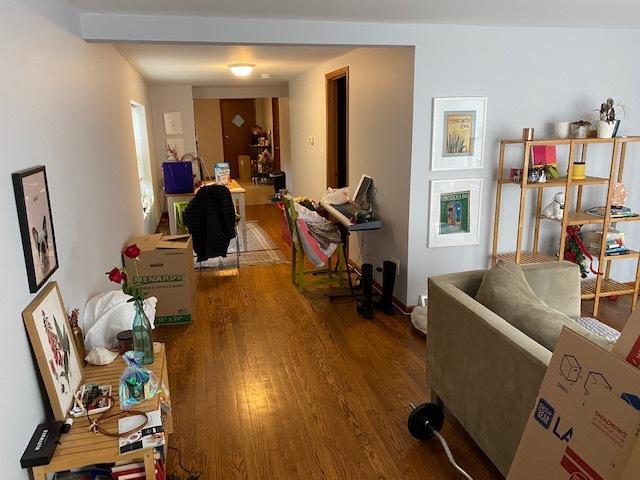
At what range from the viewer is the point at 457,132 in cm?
364

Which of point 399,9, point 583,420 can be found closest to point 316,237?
point 399,9

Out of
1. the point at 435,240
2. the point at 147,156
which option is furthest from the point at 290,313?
the point at 147,156

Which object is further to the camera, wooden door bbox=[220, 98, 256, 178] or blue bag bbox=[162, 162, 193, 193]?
wooden door bbox=[220, 98, 256, 178]

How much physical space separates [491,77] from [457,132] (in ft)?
1.57

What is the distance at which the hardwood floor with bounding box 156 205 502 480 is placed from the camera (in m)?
2.29

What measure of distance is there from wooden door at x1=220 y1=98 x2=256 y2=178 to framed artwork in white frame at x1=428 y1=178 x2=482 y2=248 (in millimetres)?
9258

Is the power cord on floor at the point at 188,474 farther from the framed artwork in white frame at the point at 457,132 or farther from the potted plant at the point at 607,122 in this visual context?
the potted plant at the point at 607,122

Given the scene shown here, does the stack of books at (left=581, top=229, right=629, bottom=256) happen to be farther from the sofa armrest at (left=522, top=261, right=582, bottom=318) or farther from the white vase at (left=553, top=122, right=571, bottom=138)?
the sofa armrest at (left=522, top=261, right=582, bottom=318)

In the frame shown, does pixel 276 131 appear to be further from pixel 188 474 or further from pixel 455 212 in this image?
pixel 188 474

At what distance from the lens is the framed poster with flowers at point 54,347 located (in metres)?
1.62

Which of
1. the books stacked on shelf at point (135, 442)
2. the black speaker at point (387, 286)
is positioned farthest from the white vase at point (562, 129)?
the books stacked on shelf at point (135, 442)

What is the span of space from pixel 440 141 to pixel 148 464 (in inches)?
114

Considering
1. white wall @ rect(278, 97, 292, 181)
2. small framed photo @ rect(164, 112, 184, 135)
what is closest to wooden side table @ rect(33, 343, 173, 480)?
small framed photo @ rect(164, 112, 184, 135)

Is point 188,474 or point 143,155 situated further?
point 143,155
